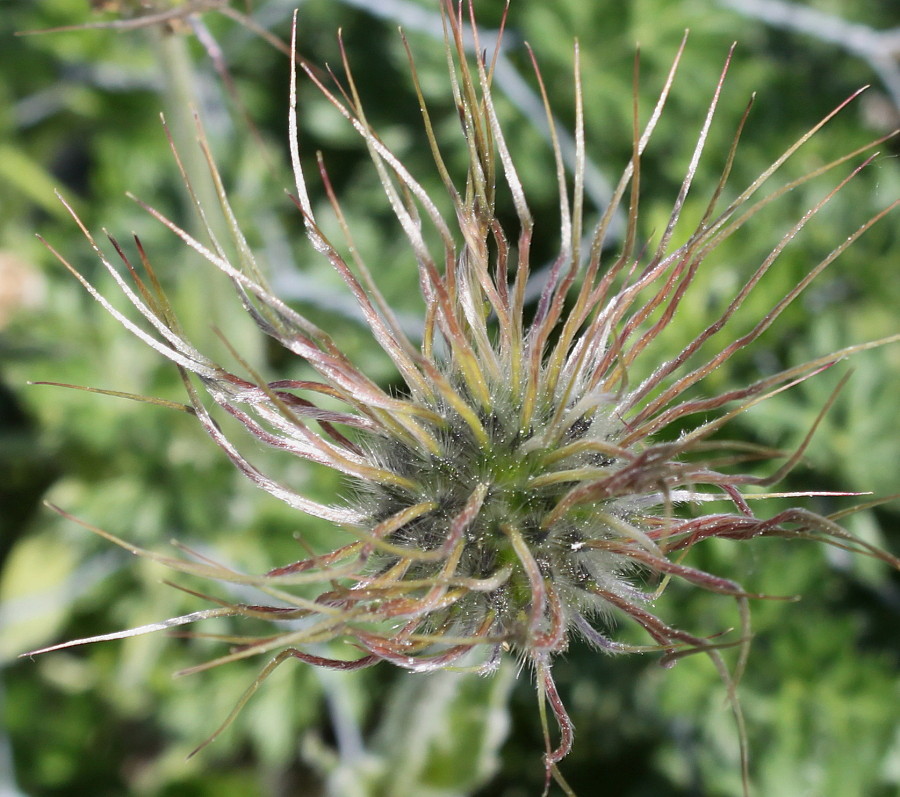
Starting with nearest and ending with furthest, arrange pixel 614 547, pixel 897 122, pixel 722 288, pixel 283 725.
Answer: pixel 614 547, pixel 722 288, pixel 283 725, pixel 897 122

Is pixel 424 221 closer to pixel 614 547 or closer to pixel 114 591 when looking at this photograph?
pixel 114 591

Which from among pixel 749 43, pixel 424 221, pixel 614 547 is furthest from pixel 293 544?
pixel 749 43

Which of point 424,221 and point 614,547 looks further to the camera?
point 424,221

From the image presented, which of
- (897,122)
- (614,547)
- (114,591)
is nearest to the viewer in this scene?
(614,547)

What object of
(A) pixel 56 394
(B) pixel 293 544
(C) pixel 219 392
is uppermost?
(C) pixel 219 392

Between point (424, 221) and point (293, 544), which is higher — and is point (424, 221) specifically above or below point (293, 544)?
above

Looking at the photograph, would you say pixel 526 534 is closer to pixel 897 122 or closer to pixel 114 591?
pixel 114 591

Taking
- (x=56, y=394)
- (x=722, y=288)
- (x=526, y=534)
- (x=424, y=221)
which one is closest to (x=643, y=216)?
(x=722, y=288)
